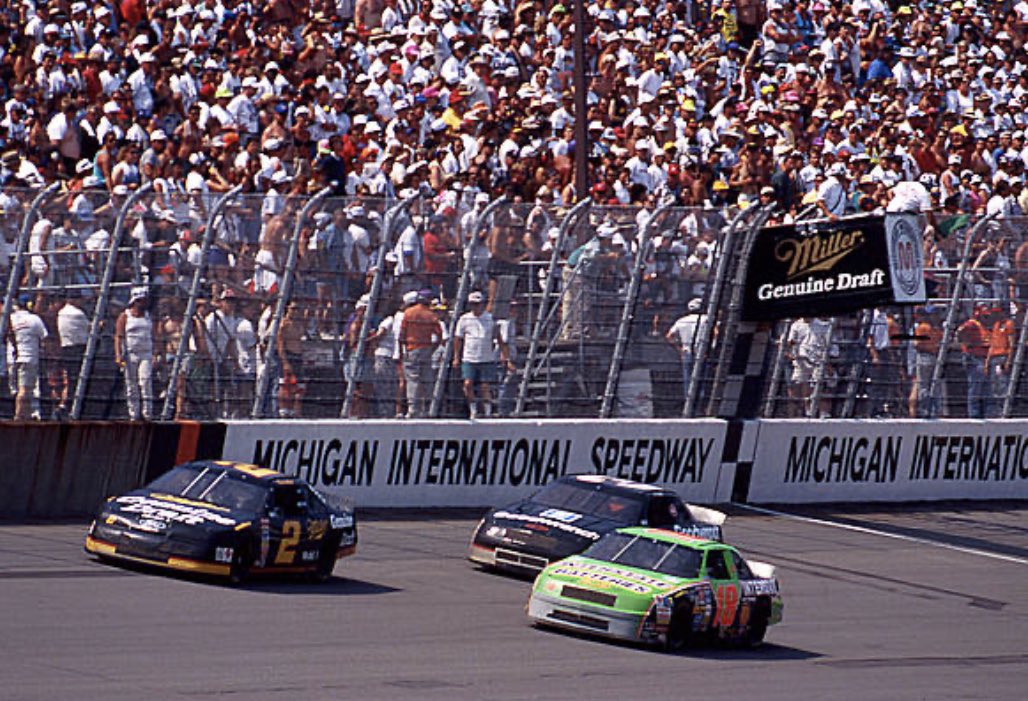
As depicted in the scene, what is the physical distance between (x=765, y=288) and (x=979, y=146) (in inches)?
315

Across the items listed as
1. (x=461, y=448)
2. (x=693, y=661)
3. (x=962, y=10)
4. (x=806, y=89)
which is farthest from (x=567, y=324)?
(x=962, y=10)

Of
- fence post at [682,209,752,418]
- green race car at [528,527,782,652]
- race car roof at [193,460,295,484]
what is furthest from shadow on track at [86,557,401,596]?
fence post at [682,209,752,418]

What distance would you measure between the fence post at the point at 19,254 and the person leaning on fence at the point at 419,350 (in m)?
4.45

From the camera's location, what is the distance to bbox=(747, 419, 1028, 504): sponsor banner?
26609 mm

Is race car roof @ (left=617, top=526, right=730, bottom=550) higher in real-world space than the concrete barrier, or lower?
higher

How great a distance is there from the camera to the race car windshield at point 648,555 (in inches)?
677

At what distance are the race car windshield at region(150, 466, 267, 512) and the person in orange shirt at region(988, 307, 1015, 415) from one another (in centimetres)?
1262

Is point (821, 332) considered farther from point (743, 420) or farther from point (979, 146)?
point (979, 146)

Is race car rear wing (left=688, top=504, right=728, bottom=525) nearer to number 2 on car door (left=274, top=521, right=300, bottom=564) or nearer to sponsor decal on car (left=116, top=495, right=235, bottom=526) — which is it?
number 2 on car door (left=274, top=521, right=300, bottom=564)

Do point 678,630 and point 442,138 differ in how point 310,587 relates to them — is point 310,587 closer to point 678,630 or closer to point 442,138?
point 678,630

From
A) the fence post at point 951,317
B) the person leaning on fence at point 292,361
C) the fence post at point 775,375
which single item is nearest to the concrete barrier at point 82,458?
the person leaning on fence at point 292,361

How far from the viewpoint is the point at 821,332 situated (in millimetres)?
26750

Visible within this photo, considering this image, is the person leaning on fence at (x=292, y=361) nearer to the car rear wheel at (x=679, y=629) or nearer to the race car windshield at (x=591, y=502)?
the race car windshield at (x=591, y=502)

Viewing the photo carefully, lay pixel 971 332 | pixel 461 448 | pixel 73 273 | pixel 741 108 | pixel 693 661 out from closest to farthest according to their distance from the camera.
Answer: pixel 693 661, pixel 73 273, pixel 461 448, pixel 971 332, pixel 741 108
